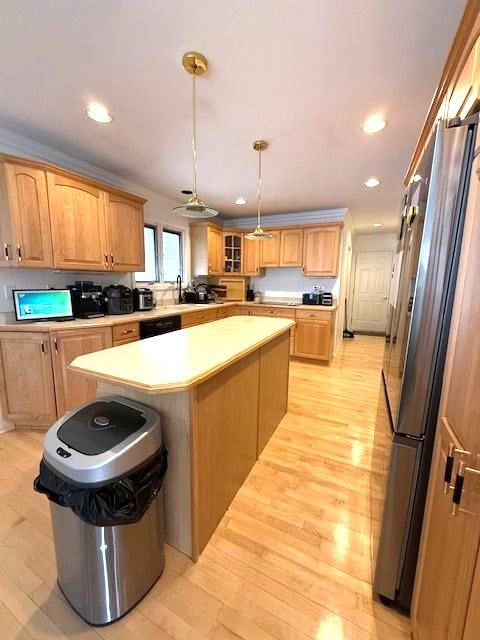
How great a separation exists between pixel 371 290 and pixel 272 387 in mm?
5630

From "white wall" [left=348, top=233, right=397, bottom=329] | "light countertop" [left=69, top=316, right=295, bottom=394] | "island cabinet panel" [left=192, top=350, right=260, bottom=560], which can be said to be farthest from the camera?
"white wall" [left=348, top=233, right=397, bottom=329]

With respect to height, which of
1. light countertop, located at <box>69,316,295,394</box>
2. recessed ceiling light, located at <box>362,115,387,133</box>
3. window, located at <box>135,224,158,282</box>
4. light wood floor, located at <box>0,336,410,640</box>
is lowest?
light wood floor, located at <box>0,336,410,640</box>

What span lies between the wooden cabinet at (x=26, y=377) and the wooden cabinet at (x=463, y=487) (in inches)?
107

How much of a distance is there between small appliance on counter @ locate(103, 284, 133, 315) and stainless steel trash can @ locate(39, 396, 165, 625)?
2.05 metres

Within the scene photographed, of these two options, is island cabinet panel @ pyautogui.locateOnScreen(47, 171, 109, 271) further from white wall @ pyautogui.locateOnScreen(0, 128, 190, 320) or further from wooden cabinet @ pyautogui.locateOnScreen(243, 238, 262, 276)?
wooden cabinet @ pyautogui.locateOnScreen(243, 238, 262, 276)

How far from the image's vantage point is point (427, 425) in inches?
39.5

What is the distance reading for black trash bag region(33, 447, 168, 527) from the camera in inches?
38.3

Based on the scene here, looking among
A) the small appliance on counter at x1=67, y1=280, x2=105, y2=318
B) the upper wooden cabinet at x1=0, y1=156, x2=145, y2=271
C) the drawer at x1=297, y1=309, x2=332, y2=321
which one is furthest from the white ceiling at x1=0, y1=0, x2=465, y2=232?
the drawer at x1=297, y1=309, x2=332, y2=321

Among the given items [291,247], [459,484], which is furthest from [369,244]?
[459,484]

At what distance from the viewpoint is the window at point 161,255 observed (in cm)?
399

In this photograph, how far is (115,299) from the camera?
305 cm

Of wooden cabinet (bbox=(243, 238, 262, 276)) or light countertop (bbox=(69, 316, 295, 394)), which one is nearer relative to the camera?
light countertop (bbox=(69, 316, 295, 394))

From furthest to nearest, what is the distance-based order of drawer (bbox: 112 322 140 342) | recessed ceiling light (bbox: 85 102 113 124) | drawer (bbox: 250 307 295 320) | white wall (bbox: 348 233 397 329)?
white wall (bbox: 348 233 397 329) < drawer (bbox: 250 307 295 320) < drawer (bbox: 112 322 140 342) < recessed ceiling light (bbox: 85 102 113 124)

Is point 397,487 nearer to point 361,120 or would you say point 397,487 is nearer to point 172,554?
point 172,554
